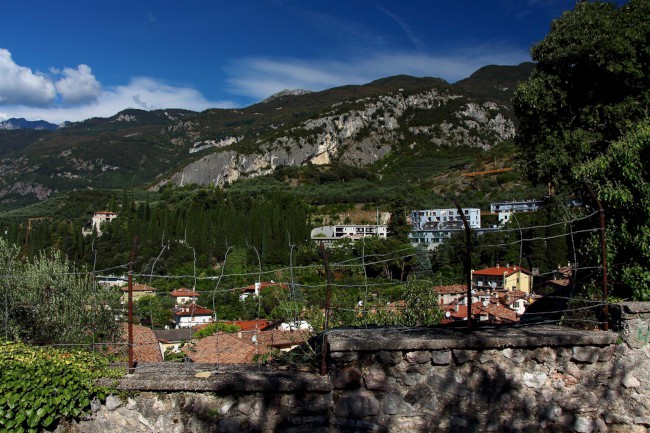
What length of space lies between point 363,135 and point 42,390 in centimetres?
14314

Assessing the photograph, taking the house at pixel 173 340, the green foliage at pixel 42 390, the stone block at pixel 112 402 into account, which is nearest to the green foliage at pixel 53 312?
the house at pixel 173 340

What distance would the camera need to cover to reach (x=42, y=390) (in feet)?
12.2

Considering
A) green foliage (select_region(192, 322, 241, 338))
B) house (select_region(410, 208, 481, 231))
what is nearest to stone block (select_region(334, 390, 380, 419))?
green foliage (select_region(192, 322, 241, 338))

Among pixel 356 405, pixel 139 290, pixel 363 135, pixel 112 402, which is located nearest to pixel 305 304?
pixel 139 290

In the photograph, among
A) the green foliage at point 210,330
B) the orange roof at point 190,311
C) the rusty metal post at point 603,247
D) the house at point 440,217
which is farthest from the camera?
the house at point 440,217

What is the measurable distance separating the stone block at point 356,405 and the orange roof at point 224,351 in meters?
1.62

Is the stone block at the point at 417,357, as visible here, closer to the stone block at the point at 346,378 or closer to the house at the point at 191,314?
the stone block at the point at 346,378

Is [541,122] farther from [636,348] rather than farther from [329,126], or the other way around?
[329,126]

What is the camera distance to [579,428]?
4.19 m

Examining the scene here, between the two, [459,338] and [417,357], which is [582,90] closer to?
[459,338]

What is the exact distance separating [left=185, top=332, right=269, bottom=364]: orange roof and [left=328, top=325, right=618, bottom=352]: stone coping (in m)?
1.63

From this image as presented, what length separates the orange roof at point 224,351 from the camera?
587cm

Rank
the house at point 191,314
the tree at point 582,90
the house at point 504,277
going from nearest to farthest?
the house at point 191,314, the house at point 504,277, the tree at point 582,90

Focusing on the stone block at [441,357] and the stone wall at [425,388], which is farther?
the stone block at [441,357]
